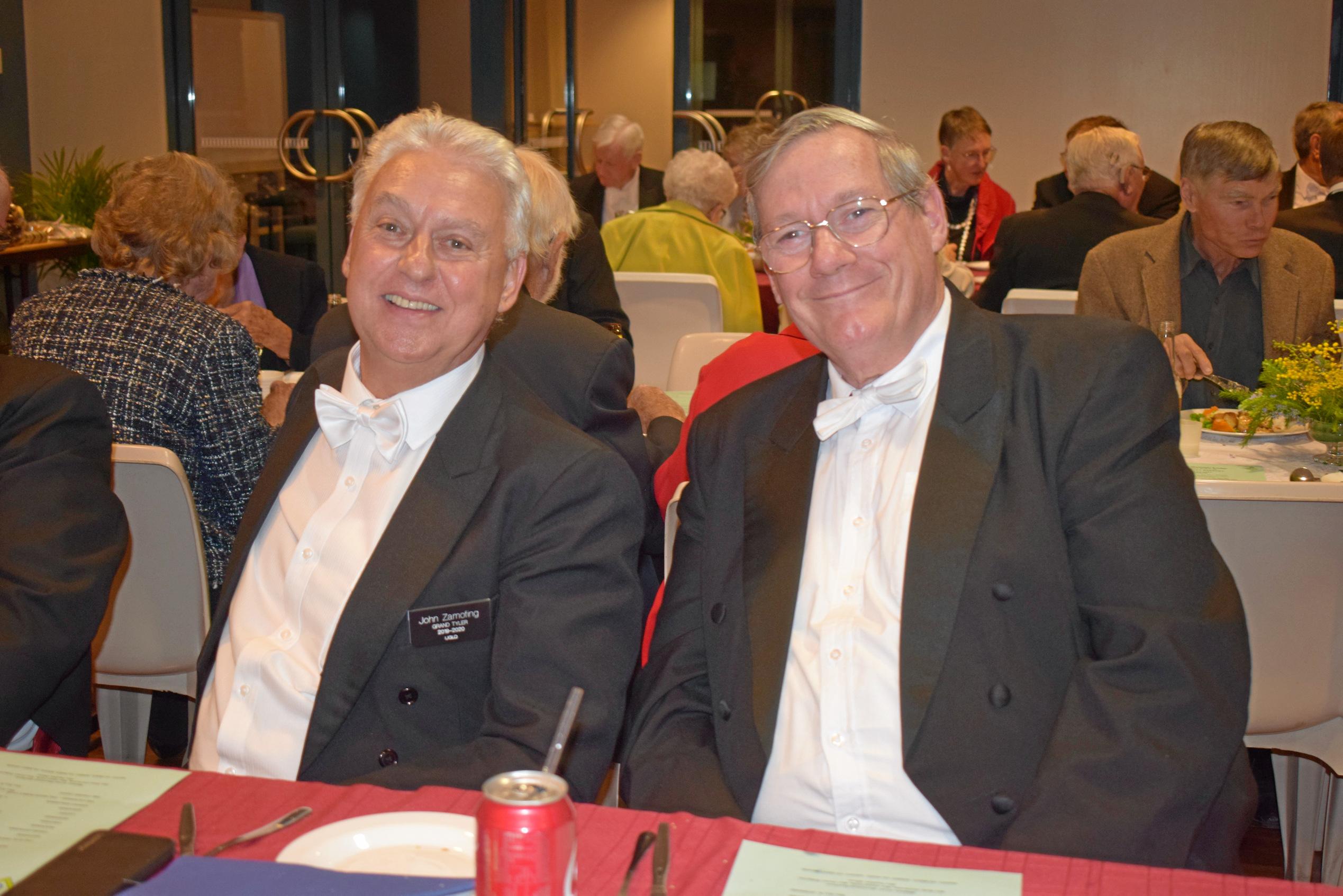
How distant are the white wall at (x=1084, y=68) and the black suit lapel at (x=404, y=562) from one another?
A: 7584mm

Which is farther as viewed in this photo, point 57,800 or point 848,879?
point 57,800

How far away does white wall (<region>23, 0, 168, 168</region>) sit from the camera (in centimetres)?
841

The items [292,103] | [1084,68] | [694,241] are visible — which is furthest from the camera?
[292,103]

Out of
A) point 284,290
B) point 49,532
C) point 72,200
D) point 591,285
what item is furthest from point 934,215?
point 72,200

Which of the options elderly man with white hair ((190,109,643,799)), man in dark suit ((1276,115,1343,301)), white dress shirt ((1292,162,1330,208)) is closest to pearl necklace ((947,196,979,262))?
white dress shirt ((1292,162,1330,208))

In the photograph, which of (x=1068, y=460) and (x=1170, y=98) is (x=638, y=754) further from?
(x=1170, y=98)

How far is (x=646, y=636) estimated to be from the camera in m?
2.18

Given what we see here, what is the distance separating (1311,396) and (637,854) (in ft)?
6.97

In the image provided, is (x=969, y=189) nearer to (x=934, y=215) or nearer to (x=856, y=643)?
(x=934, y=215)

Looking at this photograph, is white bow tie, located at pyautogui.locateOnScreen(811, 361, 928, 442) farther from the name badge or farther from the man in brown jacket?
the man in brown jacket

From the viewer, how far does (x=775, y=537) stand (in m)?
1.69

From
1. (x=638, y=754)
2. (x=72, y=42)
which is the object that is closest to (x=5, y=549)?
(x=638, y=754)

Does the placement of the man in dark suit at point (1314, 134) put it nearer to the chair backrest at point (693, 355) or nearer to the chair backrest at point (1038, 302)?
the chair backrest at point (1038, 302)

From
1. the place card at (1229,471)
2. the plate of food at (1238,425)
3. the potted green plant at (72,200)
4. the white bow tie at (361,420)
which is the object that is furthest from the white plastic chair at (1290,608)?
the potted green plant at (72,200)
